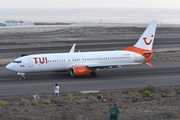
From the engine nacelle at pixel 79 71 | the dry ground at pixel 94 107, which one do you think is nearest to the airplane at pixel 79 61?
the engine nacelle at pixel 79 71

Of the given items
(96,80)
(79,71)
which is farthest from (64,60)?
(96,80)

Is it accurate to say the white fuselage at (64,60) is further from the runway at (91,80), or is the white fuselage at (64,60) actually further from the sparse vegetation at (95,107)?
the sparse vegetation at (95,107)

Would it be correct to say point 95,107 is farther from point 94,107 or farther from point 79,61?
point 79,61

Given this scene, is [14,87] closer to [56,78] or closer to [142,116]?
[56,78]

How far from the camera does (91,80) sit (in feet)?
116

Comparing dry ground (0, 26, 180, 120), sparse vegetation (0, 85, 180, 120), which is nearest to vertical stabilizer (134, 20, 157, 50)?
dry ground (0, 26, 180, 120)

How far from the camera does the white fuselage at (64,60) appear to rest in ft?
116

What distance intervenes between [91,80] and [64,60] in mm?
4843

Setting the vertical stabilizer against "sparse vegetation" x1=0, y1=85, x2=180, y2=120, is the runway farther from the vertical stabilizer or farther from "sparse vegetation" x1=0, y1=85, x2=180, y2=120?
the vertical stabilizer

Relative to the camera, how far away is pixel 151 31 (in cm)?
4238

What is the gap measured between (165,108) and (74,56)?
19373 mm

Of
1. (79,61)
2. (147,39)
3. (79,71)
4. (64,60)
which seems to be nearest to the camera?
(79,71)

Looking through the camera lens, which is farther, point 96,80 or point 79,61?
point 79,61

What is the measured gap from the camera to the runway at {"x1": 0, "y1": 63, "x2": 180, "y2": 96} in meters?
30.9
